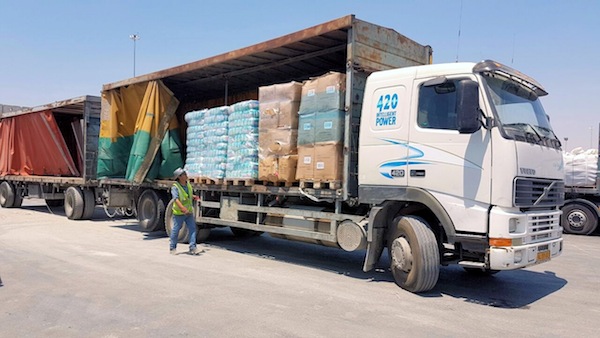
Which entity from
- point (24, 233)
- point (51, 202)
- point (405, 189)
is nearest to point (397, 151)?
point (405, 189)

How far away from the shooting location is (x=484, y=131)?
5586mm

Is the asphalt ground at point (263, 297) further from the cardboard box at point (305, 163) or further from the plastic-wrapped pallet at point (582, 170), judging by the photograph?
the plastic-wrapped pallet at point (582, 170)

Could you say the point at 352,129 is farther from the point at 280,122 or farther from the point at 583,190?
the point at 583,190

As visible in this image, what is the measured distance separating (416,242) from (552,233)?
185 cm

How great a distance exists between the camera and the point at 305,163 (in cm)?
732

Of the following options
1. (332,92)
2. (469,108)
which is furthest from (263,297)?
(469,108)

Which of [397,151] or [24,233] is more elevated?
[397,151]

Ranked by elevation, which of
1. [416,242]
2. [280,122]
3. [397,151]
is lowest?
[416,242]

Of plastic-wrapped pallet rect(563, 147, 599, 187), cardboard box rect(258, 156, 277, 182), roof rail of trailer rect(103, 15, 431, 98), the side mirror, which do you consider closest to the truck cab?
the side mirror

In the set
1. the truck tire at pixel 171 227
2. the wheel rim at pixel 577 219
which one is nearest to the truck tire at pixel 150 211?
the truck tire at pixel 171 227

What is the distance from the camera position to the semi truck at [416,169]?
18.2 ft

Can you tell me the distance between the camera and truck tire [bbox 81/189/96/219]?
14.3 metres

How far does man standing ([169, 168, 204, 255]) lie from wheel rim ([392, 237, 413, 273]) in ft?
13.7

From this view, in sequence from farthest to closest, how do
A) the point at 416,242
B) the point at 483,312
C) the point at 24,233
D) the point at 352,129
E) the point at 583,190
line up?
1. the point at 583,190
2. the point at 24,233
3. the point at 352,129
4. the point at 416,242
5. the point at 483,312
